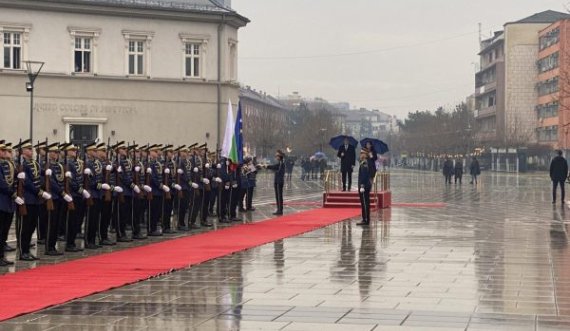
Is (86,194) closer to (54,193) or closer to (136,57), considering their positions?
(54,193)

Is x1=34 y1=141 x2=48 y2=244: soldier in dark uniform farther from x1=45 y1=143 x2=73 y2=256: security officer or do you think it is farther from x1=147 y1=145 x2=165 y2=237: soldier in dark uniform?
x1=147 y1=145 x2=165 y2=237: soldier in dark uniform

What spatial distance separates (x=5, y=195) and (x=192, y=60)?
3623cm

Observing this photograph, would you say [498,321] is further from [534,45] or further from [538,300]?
[534,45]

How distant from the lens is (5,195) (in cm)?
1575

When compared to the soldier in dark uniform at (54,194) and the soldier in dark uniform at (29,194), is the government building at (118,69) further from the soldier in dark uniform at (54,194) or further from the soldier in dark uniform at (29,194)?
the soldier in dark uniform at (29,194)

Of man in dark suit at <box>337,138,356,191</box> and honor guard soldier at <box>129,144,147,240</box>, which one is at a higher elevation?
man in dark suit at <box>337,138,356,191</box>

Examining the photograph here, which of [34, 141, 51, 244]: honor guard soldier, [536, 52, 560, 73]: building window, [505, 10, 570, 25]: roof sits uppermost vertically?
[505, 10, 570, 25]: roof

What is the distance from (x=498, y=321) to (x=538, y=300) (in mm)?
1751

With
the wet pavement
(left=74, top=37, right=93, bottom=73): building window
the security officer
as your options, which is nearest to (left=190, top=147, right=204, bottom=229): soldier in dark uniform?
the wet pavement

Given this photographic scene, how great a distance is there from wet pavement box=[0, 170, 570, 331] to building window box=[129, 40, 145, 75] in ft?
103

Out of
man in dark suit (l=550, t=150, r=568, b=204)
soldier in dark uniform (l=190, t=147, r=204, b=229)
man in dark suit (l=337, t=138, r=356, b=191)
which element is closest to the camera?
soldier in dark uniform (l=190, t=147, r=204, b=229)

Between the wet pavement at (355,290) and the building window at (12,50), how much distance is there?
3124cm

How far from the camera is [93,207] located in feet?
61.5

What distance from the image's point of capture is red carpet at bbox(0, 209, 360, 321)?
11719mm
